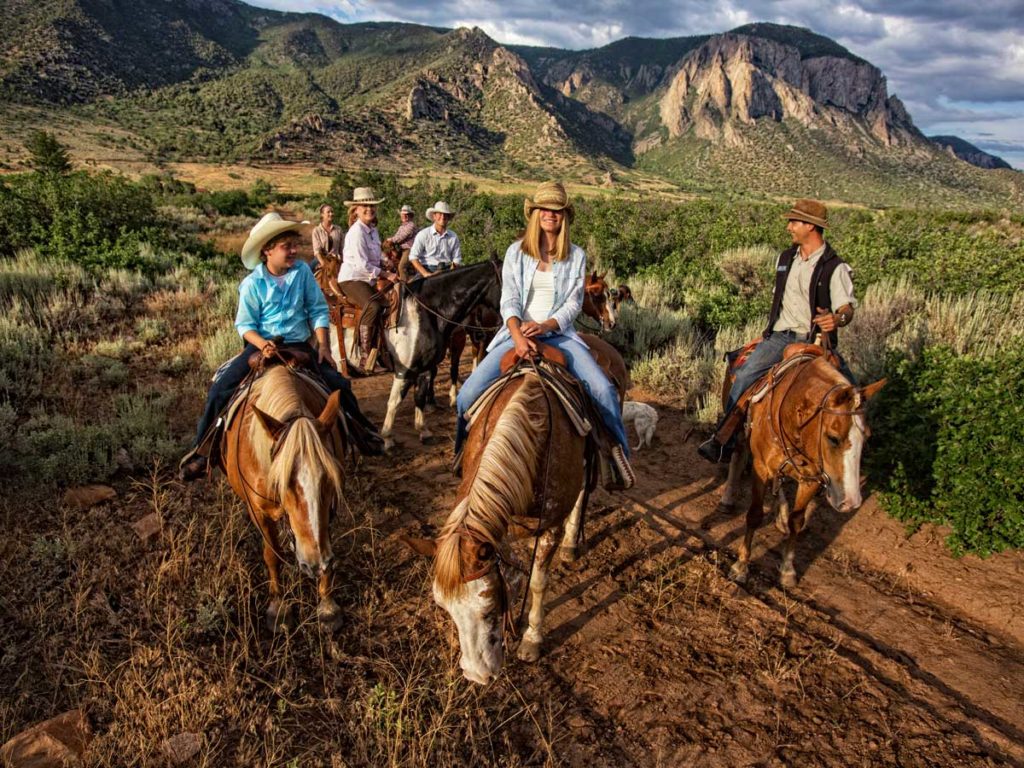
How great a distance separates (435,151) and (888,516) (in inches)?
2925

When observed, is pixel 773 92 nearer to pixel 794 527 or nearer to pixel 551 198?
pixel 794 527

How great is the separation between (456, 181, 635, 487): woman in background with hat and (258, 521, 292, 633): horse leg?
1515 mm

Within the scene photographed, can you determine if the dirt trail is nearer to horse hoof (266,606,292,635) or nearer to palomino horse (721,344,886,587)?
palomino horse (721,344,886,587)

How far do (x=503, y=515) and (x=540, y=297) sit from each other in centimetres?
209

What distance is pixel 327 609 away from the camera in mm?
3756

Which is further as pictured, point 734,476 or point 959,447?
point 734,476

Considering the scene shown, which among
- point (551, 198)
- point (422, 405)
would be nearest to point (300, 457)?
point (551, 198)

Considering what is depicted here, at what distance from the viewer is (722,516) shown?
18.7ft

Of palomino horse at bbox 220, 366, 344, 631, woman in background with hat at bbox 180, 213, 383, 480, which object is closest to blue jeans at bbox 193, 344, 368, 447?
woman in background with hat at bbox 180, 213, 383, 480

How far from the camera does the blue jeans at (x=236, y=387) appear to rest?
14.0 ft

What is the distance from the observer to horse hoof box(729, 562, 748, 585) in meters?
4.53

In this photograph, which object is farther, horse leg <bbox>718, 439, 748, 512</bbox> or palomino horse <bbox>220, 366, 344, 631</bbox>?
horse leg <bbox>718, 439, 748, 512</bbox>

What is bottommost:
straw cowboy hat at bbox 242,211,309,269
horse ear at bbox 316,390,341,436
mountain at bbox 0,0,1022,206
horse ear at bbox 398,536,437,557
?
horse ear at bbox 398,536,437,557

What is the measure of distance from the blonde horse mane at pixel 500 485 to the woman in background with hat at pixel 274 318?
1851 mm
